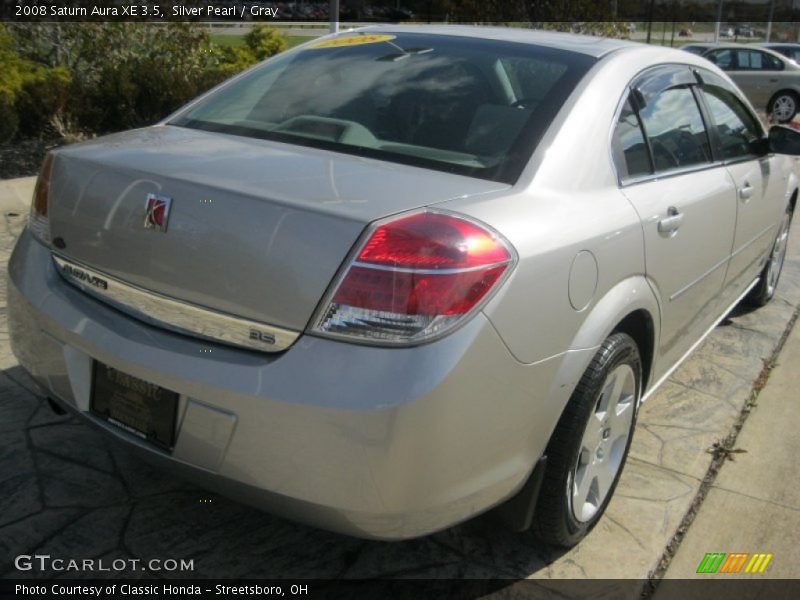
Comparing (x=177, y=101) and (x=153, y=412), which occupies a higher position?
(x=153, y=412)

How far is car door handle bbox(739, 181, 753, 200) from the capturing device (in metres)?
3.90

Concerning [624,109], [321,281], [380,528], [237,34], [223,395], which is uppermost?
[624,109]

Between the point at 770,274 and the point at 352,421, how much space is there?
4352 mm

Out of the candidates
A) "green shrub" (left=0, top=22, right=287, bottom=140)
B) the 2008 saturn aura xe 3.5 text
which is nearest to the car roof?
the 2008 saturn aura xe 3.5 text

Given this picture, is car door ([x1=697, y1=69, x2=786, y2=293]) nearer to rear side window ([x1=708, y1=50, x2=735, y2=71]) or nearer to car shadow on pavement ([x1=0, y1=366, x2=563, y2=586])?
car shadow on pavement ([x1=0, y1=366, x2=563, y2=586])

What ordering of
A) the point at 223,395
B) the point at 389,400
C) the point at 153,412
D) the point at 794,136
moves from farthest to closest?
the point at 794,136
the point at 153,412
the point at 223,395
the point at 389,400

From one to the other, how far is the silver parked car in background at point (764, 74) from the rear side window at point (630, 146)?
16590mm

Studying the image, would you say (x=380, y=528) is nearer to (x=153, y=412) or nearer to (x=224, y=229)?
(x=153, y=412)

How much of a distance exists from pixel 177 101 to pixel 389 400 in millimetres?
7595

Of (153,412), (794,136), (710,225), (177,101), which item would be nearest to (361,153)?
(153,412)

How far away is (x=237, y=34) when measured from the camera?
69.6 feet

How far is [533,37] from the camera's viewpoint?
331 cm

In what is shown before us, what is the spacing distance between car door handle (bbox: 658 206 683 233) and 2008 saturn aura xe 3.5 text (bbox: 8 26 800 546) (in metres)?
0.01

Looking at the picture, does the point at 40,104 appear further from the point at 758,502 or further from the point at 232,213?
the point at 758,502
